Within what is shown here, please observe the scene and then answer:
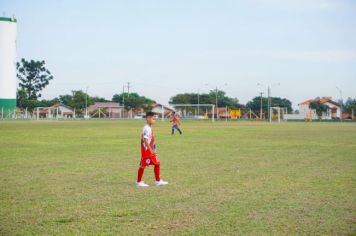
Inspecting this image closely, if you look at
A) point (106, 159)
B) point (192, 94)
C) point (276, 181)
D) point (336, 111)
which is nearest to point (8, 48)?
point (192, 94)

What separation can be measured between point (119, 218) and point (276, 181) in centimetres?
456

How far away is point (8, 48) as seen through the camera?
81125mm

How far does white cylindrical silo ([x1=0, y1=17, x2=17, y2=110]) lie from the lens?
263 feet

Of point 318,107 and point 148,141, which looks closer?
point 148,141

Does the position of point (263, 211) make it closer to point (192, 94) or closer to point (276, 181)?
point (276, 181)

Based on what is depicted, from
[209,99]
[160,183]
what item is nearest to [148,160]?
[160,183]

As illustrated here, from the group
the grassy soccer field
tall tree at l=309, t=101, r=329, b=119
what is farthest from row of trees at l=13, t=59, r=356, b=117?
the grassy soccer field

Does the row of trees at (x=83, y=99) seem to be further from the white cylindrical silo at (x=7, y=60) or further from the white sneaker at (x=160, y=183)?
the white sneaker at (x=160, y=183)

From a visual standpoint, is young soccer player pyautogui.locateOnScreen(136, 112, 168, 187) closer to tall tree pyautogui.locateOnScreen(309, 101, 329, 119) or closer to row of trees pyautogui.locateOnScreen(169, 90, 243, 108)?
tall tree pyautogui.locateOnScreen(309, 101, 329, 119)

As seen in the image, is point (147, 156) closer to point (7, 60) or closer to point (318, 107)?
point (7, 60)

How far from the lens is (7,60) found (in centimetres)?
8106

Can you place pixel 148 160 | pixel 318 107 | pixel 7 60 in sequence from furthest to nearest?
pixel 318 107 < pixel 7 60 < pixel 148 160

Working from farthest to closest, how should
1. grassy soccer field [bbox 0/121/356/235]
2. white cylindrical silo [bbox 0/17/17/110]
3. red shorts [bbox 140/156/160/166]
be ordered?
white cylindrical silo [bbox 0/17/17/110] → red shorts [bbox 140/156/160/166] → grassy soccer field [bbox 0/121/356/235]

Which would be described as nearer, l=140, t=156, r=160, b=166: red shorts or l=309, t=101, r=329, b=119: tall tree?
l=140, t=156, r=160, b=166: red shorts
